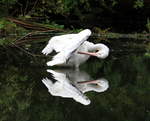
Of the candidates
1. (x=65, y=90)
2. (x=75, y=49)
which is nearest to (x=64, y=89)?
(x=65, y=90)

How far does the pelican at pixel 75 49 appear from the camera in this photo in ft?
14.8

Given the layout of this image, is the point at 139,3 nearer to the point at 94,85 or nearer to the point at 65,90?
the point at 94,85

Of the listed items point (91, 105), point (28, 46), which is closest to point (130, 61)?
point (28, 46)

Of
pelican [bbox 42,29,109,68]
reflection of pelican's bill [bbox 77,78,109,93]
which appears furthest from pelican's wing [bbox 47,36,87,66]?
reflection of pelican's bill [bbox 77,78,109,93]

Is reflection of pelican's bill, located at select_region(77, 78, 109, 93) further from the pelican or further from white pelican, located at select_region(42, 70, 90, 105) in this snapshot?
the pelican

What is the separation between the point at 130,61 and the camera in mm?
5559

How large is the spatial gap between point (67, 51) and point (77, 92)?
82cm

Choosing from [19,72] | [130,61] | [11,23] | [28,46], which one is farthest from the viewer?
[11,23]

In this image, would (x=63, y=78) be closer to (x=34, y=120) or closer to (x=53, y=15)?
(x=34, y=120)

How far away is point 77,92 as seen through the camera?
3764 mm

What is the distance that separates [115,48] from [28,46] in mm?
1244

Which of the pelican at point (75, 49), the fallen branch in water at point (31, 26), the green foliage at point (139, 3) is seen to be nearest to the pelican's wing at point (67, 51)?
the pelican at point (75, 49)

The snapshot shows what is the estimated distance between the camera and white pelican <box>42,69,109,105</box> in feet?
12.0

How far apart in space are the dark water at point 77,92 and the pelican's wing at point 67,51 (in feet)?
0.50
